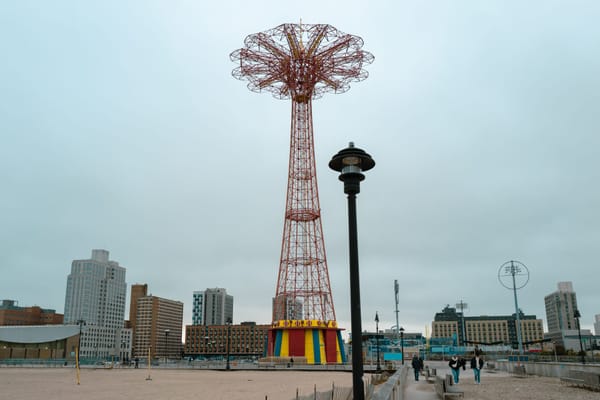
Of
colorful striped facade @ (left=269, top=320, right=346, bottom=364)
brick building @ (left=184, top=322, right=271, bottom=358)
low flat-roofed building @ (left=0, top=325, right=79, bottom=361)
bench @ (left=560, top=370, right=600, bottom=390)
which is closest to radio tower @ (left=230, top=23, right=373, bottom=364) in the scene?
colorful striped facade @ (left=269, top=320, right=346, bottom=364)

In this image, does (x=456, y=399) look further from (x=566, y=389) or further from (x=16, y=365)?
(x=16, y=365)

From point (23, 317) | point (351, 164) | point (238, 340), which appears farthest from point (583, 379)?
point (23, 317)

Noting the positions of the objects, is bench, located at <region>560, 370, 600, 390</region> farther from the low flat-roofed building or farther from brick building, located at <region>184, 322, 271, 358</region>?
brick building, located at <region>184, 322, 271, 358</region>

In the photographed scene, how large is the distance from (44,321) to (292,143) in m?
184

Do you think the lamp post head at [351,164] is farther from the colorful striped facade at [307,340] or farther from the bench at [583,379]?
the colorful striped facade at [307,340]

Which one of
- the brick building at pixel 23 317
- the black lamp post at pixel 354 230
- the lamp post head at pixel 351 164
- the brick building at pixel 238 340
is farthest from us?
the brick building at pixel 238 340

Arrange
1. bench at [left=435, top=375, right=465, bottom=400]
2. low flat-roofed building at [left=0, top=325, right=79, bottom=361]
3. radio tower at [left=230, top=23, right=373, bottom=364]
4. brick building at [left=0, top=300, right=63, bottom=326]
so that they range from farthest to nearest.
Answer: brick building at [left=0, top=300, right=63, bottom=326] < low flat-roofed building at [left=0, top=325, right=79, bottom=361] < radio tower at [left=230, top=23, right=373, bottom=364] < bench at [left=435, top=375, right=465, bottom=400]

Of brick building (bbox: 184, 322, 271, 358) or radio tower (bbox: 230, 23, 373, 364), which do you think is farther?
brick building (bbox: 184, 322, 271, 358)

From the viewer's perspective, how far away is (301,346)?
153 ft

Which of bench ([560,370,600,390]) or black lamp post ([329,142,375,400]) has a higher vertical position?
black lamp post ([329,142,375,400])

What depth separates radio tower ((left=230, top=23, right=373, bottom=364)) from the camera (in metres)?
44.4

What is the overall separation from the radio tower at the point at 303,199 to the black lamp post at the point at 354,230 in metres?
35.3

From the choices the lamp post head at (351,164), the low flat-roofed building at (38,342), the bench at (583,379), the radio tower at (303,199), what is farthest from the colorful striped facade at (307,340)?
the low flat-roofed building at (38,342)

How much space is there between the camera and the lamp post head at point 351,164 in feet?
34.1
